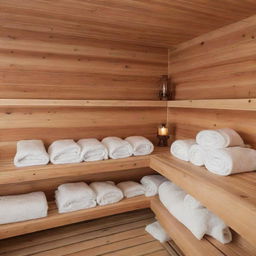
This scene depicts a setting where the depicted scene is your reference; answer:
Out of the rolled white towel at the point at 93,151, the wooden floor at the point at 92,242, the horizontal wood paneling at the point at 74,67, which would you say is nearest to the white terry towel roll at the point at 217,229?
the wooden floor at the point at 92,242

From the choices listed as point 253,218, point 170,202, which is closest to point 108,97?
point 170,202

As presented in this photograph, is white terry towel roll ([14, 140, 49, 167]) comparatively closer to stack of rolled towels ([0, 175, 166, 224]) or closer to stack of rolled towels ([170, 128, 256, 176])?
stack of rolled towels ([0, 175, 166, 224])

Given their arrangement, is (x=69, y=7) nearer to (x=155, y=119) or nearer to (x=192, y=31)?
(x=192, y=31)

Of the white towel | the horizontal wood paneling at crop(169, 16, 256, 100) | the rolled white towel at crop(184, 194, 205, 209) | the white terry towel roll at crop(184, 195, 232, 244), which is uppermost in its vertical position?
the horizontal wood paneling at crop(169, 16, 256, 100)

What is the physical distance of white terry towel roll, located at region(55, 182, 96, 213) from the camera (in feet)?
5.24

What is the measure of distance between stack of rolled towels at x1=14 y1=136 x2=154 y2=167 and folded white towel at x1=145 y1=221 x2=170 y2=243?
620 mm

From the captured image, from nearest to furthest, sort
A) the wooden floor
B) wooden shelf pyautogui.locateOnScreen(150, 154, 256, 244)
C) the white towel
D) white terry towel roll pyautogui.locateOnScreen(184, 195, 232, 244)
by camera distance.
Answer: wooden shelf pyautogui.locateOnScreen(150, 154, 256, 244) → white terry towel roll pyautogui.locateOnScreen(184, 195, 232, 244) → the wooden floor → the white towel

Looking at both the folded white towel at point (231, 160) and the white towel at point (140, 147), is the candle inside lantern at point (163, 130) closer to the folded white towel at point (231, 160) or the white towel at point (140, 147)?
the white towel at point (140, 147)

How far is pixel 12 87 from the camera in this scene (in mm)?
1646

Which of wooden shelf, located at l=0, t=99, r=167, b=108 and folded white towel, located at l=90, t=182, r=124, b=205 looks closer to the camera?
wooden shelf, located at l=0, t=99, r=167, b=108

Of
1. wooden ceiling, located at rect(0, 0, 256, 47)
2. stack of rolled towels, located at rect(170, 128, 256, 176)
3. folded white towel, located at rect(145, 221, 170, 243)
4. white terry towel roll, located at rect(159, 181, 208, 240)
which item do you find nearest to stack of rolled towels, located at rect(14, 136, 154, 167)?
white terry towel roll, located at rect(159, 181, 208, 240)

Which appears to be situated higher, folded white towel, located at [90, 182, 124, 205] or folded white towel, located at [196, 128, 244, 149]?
folded white towel, located at [196, 128, 244, 149]

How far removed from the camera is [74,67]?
71.2 inches

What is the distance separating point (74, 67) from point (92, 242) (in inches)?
55.9
